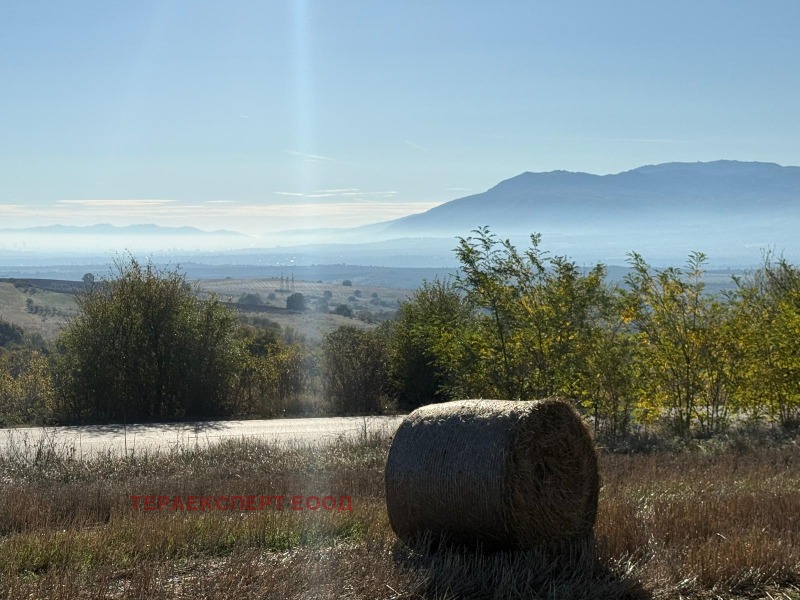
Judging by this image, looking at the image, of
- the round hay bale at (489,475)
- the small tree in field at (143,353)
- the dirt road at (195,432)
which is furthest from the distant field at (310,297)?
the round hay bale at (489,475)

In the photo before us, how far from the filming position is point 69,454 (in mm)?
12188

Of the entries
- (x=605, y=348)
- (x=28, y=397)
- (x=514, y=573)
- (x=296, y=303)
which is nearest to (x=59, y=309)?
(x=296, y=303)

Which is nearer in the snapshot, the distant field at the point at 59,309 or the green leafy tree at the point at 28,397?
the green leafy tree at the point at 28,397

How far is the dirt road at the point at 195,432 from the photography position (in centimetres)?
1552

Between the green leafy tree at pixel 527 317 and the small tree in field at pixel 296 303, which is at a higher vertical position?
the green leafy tree at pixel 527 317

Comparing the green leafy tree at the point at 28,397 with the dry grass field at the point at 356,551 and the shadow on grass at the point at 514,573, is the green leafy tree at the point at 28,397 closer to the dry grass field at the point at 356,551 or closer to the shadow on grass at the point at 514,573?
the dry grass field at the point at 356,551

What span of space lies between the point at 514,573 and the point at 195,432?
41.7 ft

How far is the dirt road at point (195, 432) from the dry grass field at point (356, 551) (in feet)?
18.5

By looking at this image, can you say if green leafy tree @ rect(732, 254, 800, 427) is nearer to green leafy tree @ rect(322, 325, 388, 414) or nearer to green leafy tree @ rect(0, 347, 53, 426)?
green leafy tree @ rect(322, 325, 388, 414)

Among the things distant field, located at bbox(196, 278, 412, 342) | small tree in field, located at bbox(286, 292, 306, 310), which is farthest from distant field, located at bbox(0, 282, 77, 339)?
small tree in field, located at bbox(286, 292, 306, 310)

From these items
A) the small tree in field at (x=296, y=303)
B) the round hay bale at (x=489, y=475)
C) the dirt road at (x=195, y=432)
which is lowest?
the dirt road at (x=195, y=432)

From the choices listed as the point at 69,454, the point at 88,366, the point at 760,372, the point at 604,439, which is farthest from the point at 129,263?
the point at 760,372

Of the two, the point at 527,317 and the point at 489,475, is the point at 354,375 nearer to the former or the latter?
the point at 527,317

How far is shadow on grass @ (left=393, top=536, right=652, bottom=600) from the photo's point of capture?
6.06 metres
